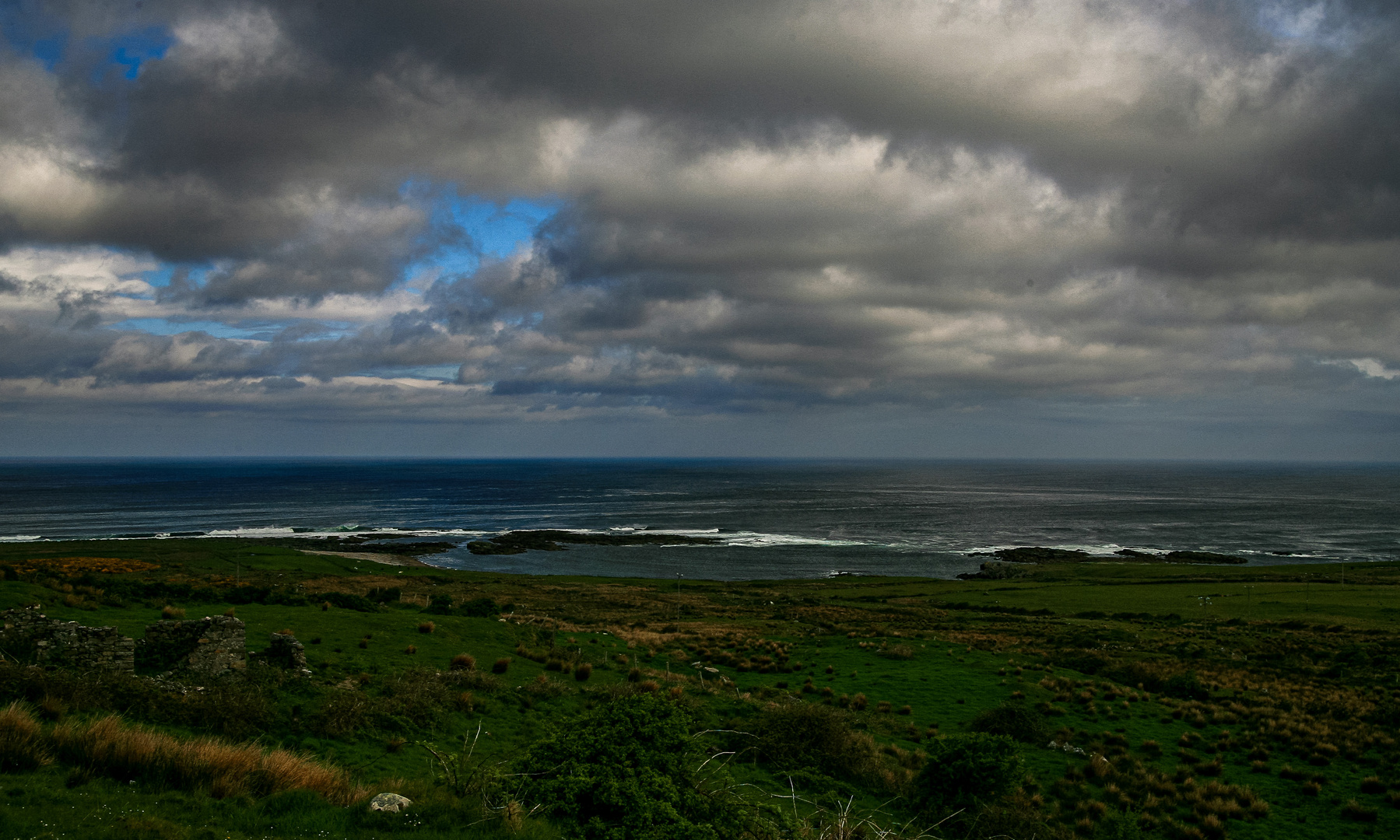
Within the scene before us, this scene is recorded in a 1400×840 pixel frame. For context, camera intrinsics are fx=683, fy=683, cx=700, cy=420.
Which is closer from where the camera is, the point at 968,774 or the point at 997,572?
the point at 968,774

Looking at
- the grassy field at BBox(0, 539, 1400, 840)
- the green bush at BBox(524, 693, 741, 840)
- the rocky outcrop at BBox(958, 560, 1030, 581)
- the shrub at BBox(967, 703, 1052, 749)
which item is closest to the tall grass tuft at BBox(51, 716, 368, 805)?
the grassy field at BBox(0, 539, 1400, 840)

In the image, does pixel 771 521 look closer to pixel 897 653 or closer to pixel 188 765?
pixel 897 653

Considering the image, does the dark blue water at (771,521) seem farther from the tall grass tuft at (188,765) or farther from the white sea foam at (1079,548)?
the tall grass tuft at (188,765)

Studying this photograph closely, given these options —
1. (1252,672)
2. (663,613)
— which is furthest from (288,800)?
(663,613)

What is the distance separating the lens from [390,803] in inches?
331

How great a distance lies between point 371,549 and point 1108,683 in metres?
89.6

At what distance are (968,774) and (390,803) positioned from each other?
10453 millimetres

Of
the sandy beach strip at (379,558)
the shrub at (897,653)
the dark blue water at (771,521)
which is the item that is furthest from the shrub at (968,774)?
the sandy beach strip at (379,558)

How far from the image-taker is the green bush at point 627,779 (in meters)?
8.06

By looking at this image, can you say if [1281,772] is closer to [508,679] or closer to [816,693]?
[816,693]

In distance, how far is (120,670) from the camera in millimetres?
13086

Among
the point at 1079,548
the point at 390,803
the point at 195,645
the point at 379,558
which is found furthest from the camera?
the point at 1079,548

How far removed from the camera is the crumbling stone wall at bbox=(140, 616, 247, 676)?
1494 cm

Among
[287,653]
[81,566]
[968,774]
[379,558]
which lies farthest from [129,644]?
[379,558]
